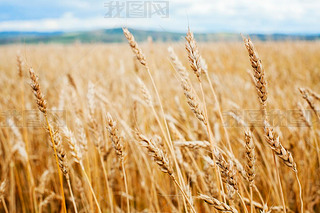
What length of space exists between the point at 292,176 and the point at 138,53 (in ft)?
4.59

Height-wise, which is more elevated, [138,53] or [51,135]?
[138,53]

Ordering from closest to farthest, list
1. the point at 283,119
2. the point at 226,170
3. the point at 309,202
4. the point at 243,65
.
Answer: the point at 226,170
the point at 309,202
the point at 283,119
the point at 243,65

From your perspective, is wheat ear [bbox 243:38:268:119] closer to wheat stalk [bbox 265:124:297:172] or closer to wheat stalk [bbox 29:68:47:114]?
wheat stalk [bbox 265:124:297:172]

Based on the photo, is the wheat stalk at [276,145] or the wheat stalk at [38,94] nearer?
the wheat stalk at [276,145]

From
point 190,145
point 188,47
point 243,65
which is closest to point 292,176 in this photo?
point 190,145

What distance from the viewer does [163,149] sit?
2.65 feet

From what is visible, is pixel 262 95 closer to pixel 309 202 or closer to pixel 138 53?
pixel 138 53

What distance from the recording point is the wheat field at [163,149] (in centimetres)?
71

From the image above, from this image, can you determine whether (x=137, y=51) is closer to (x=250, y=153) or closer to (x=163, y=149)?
(x=163, y=149)

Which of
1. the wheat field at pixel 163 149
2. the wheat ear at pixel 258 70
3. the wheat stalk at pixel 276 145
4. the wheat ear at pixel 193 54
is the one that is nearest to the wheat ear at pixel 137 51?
the wheat field at pixel 163 149

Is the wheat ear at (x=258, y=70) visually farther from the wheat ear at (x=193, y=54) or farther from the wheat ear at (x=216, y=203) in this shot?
the wheat ear at (x=216, y=203)

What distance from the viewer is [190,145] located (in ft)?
2.79

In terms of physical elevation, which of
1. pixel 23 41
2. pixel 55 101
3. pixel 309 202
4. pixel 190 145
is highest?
pixel 55 101

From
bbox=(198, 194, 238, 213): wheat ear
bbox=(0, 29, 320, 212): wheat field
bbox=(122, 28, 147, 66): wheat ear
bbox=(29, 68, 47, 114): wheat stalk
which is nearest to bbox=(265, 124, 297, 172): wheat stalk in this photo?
bbox=(0, 29, 320, 212): wheat field
